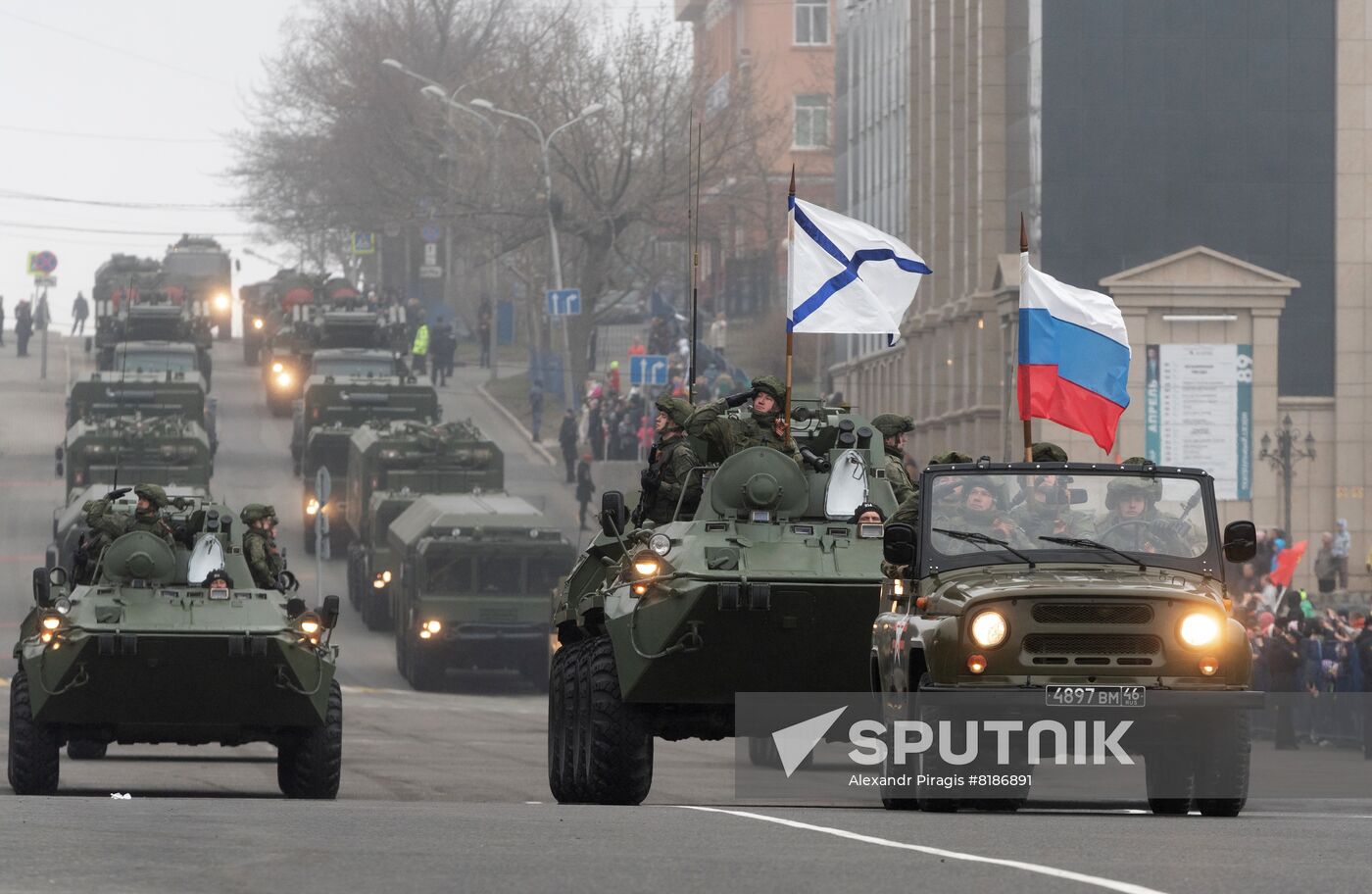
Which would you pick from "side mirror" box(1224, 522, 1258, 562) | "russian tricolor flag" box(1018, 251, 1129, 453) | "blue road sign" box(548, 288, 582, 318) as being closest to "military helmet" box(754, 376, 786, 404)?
"russian tricolor flag" box(1018, 251, 1129, 453)

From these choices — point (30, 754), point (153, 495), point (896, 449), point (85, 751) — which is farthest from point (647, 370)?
point (896, 449)

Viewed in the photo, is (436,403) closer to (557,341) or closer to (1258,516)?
(1258,516)

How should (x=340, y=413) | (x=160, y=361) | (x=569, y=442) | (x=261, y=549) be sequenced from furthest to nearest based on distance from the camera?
(x=569, y=442), (x=160, y=361), (x=340, y=413), (x=261, y=549)

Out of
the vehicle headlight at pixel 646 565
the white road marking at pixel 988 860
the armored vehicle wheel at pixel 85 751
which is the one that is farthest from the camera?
the armored vehicle wheel at pixel 85 751

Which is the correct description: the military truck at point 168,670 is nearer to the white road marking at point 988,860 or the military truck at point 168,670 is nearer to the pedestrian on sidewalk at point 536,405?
the white road marking at point 988,860

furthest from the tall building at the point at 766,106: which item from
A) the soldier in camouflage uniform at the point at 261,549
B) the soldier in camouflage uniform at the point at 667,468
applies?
the soldier in camouflage uniform at the point at 667,468

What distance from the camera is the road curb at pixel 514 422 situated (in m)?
65.4

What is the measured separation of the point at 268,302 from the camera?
74.5m

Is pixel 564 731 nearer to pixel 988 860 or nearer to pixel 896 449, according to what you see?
pixel 896 449

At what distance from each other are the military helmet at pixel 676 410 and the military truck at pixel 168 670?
4261 mm

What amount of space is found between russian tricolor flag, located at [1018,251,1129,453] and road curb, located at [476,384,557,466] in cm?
4690

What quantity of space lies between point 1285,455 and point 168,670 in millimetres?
31948

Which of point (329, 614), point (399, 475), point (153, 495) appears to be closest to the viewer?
point (329, 614)

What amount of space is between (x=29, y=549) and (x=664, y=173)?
1001 inches
